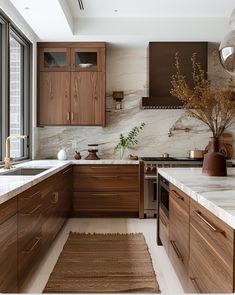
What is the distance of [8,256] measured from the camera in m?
2.12

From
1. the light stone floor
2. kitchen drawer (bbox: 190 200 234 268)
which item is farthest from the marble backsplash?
kitchen drawer (bbox: 190 200 234 268)

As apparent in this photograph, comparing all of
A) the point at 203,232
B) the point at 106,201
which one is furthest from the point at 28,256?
the point at 106,201

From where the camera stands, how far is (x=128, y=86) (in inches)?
226

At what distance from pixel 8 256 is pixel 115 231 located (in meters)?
2.43

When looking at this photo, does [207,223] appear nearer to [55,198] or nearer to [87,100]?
[55,198]

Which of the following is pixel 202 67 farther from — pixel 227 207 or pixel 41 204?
pixel 227 207

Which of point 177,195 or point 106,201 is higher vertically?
point 177,195

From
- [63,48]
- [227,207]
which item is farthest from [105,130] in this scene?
[227,207]

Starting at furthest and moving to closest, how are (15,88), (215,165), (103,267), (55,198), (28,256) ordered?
1. (15,88)
2. (55,198)
3. (103,267)
4. (215,165)
5. (28,256)

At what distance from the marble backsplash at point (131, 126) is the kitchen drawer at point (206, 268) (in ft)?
11.8

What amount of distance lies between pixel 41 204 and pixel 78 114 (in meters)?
2.46

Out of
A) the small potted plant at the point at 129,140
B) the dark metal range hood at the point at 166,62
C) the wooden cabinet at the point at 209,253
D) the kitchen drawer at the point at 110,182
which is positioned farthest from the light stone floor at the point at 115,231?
the dark metal range hood at the point at 166,62

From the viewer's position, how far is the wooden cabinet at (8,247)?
200 cm

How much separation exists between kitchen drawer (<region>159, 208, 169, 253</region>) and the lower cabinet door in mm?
1396
